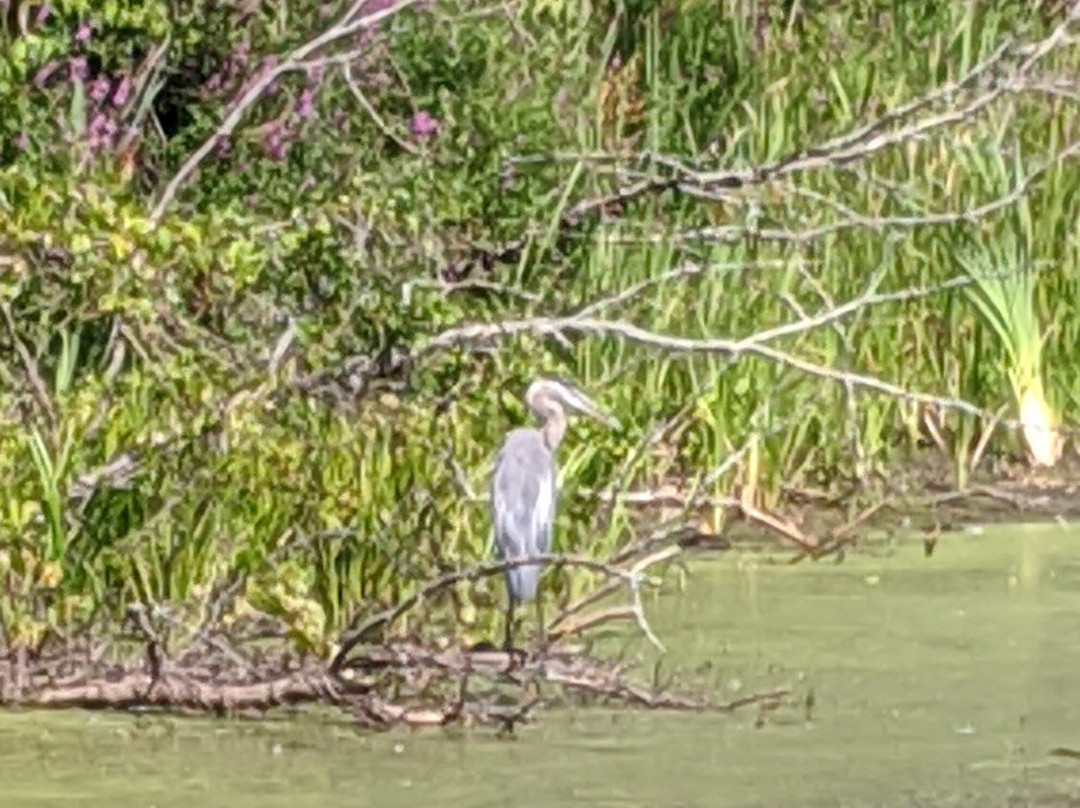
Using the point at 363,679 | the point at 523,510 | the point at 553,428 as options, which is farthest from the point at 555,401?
the point at 363,679

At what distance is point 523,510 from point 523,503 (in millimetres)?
45

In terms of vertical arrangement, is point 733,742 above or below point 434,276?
below

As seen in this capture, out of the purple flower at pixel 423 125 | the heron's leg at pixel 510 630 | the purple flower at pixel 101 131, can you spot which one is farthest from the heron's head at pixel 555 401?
the purple flower at pixel 101 131

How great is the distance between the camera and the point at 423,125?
7.49 m

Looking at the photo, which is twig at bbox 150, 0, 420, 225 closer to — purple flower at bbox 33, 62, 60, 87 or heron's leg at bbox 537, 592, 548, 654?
purple flower at bbox 33, 62, 60, 87

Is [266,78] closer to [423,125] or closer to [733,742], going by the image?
[423,125]

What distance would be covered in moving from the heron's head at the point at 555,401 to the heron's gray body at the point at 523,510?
0.15 meters

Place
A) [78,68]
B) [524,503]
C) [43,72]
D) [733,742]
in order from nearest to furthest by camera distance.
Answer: [733,742], [524,503], [43,72], [78,68]

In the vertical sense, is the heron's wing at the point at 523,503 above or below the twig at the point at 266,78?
below

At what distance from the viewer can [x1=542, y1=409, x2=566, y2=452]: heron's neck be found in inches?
281

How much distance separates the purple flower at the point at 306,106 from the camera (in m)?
7.51

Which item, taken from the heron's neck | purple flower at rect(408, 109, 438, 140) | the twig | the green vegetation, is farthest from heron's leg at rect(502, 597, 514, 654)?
purple flower at rect(408, 109, 438, 140)

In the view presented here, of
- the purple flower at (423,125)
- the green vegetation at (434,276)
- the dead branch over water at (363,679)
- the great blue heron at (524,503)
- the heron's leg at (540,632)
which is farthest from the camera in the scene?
the purple flower at (423,125)

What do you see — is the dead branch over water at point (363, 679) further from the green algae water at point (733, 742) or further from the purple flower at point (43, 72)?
the purple flower at point (43, 72)
